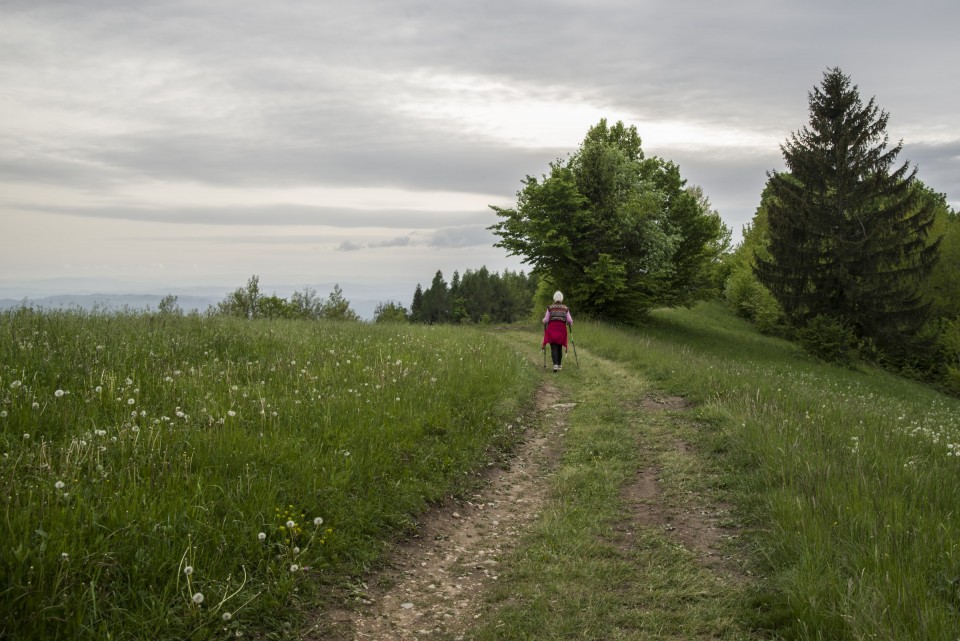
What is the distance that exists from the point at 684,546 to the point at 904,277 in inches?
1559

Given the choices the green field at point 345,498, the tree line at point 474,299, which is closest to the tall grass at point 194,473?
the green field at point 345,498

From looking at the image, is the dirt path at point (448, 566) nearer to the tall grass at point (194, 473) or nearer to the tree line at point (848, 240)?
the tall grass at point (194, 473)

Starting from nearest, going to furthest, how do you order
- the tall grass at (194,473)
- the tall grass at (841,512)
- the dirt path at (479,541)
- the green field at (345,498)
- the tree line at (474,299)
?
the tall grass at (194,473) → the green field at (345,498) → the tall grass at (841,512) → the dirt path at (479,541) → the tree line at (474,299)

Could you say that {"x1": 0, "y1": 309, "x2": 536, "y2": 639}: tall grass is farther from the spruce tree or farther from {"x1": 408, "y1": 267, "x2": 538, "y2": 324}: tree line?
{"x1": 408, "y1": 267, "x2": 538, "y2": 324}: tree line

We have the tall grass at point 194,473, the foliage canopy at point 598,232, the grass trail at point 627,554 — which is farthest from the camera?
the foliage canopy at point 598,232

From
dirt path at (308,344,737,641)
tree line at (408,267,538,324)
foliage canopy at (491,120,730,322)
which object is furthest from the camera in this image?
tree line at (408,267,538,324)

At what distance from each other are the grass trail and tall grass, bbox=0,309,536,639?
4.70 feet

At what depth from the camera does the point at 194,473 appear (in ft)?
17.2

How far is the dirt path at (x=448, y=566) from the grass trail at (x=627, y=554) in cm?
25

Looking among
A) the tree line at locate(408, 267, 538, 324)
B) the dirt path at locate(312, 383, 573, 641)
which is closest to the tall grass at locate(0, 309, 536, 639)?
the dirt path at locate(312, 383, 573, 641)

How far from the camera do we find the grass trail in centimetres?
457

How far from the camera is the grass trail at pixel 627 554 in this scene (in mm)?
4574

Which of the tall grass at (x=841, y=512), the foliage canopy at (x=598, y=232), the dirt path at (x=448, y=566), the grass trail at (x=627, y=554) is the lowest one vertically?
the dirt path at (x=448, y=566)

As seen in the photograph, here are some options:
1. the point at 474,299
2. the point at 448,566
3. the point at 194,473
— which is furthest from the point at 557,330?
the point at 474,299
